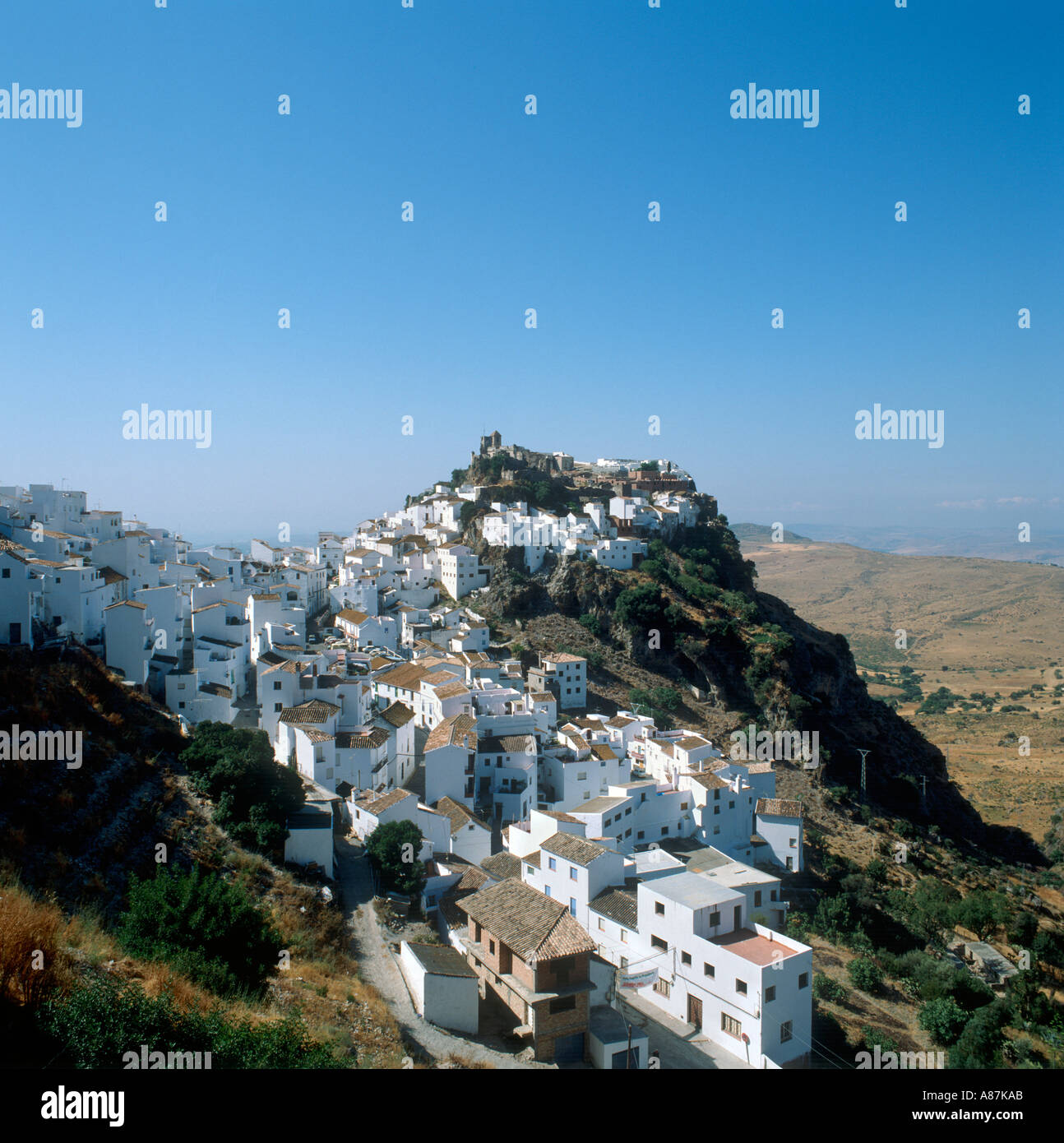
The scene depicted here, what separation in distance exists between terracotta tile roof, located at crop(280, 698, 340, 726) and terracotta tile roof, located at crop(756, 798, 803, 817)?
1392 cm

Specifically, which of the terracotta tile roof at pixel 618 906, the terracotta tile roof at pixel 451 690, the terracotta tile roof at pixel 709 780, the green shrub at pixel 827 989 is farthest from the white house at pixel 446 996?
the terracotta tile roof at pixel 451 690

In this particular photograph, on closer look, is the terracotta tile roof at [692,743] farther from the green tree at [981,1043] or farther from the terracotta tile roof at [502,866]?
the green tree at [981,1043]

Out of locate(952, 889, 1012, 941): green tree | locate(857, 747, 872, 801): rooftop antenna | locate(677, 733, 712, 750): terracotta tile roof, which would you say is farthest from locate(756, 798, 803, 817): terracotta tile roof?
locate(857, 747, 872, 801): rooftop antenna

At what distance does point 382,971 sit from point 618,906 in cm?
568

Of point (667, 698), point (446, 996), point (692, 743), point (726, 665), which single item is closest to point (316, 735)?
point (446, 996)

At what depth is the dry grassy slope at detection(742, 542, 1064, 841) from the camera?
45156 millimetres

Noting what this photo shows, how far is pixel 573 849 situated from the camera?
18.1 m

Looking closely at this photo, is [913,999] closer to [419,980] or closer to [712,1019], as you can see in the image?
[712,1019]

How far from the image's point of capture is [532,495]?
51.6 meters

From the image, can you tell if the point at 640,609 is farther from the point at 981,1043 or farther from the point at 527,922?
the point at 527,922

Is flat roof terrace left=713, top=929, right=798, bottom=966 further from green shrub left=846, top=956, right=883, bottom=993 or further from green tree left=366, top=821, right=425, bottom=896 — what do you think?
green tree left=366, top=821, right=425, bottom=896

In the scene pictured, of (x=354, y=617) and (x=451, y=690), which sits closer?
(x=451, y=690)

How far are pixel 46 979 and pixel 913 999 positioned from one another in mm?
20116
